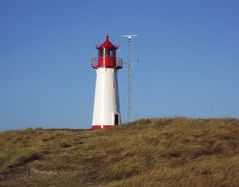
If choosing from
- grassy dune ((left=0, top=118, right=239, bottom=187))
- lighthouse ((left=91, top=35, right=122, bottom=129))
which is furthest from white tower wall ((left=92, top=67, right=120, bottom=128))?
grassy dune ((left=0, top=118, right=239, bottom=187))

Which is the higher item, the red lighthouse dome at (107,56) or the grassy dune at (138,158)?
the red lighthouse dome at (107,56)

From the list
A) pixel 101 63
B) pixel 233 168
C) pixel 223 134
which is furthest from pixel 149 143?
pixel 101 63

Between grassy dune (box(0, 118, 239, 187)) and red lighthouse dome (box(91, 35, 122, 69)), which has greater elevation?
red lighthouse dome (box(91, 35, 122, 69))

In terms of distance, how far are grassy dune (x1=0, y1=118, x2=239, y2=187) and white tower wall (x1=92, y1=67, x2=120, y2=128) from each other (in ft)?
27.5

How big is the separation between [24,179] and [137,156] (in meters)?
4.28

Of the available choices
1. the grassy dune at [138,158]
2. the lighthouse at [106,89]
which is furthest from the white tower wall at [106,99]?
the grassy dune at [138,158]

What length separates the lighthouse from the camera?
33562 millimetres

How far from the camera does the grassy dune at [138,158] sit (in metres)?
12.9

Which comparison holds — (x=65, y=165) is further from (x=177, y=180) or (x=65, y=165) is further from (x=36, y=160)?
(x=177, y=180)

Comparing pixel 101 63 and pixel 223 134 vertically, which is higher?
pixel 101 63

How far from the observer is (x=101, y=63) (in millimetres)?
34094

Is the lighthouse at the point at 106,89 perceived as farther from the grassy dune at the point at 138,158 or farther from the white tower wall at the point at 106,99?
the grassy dune at the point at 138,158

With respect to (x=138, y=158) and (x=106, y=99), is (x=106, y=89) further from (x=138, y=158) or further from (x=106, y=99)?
(x=138, y=158)

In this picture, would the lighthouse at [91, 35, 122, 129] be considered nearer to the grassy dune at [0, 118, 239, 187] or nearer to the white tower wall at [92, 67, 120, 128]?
the white tower wall at [92, 67, 120, 128]
